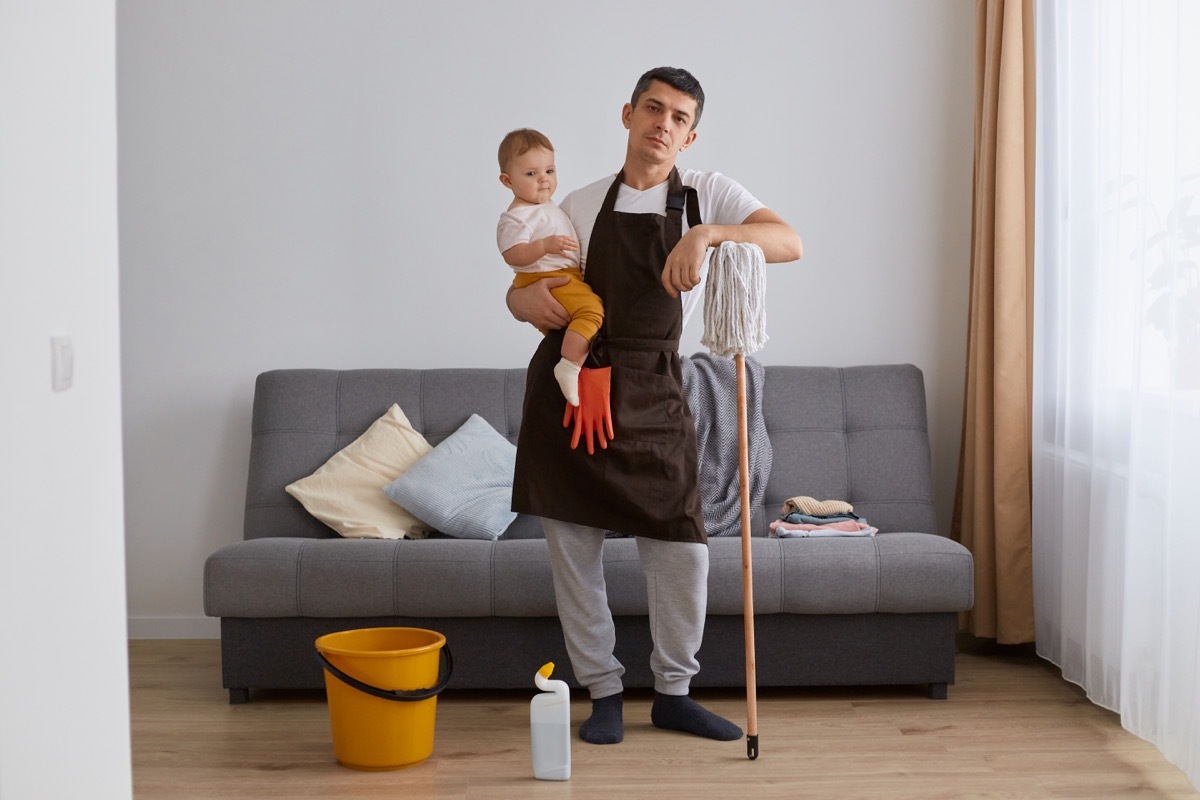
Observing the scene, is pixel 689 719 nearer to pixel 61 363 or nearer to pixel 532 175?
pixel 532 175

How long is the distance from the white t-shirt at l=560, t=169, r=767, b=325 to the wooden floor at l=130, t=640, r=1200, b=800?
1087mm

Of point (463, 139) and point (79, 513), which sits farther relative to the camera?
point (463, 139)

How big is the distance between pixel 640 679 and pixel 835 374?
1.26 metres

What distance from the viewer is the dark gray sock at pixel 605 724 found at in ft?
8.89

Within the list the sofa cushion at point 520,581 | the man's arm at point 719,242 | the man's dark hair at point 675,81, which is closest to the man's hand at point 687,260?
the man's arm at point 719,242

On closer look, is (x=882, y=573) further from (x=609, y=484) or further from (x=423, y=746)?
(x=423, y=746)

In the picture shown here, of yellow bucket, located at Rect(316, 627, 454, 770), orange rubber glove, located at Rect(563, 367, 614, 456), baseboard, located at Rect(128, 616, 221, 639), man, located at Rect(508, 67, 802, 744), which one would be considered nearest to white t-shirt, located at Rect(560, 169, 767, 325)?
man, located at Rect(508, 67, 802, 744)

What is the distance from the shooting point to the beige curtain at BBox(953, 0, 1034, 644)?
3410 mm

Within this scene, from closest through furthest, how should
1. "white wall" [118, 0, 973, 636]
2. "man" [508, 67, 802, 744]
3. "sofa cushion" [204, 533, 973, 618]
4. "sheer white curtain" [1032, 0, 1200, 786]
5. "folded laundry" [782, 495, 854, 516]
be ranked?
"sheer white curtain" [1032, 0, 1200, 786]
"man" [508, 67, 802, 744]
"sofa cushion" [204, 533, 973, 618]
"folded laundry" [782, 495, 854, 516]
"white wall" [118, 0, 973, 636]

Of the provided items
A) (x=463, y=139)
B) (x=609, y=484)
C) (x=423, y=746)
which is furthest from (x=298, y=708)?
(x=463, y=139)

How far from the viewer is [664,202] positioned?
266cm

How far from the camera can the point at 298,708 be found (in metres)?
3.05

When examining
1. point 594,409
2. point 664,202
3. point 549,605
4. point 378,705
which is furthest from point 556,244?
point 378,705

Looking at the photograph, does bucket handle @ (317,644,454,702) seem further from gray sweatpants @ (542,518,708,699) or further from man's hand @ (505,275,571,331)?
man's hand @ (505,275,571,331)
